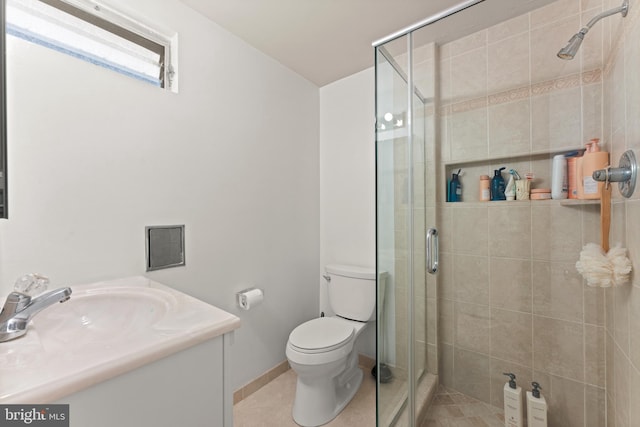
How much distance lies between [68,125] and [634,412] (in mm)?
2237

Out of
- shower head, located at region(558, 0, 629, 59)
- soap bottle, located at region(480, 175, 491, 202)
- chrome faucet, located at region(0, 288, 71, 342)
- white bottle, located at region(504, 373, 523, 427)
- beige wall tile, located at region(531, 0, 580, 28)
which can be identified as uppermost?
beige wall tile, located at region(531, 0, 580, 28)

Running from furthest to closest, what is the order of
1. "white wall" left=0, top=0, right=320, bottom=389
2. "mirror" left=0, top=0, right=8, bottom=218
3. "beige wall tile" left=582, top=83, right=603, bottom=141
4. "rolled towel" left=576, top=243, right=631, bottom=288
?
"beige wall tile" left=582, top=83, right=603, bottom=141
"white wall" left=0, top=0, right=320, bottom=389
"rolled towel" left=576, top=243, right=631, bottom=288
"mirror" left=0, top=0, right=8, bottom=218

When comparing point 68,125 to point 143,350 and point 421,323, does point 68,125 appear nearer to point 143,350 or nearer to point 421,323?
point 143,350

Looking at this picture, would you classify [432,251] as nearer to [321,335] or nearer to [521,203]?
[521,203]

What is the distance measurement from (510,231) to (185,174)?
1.77m

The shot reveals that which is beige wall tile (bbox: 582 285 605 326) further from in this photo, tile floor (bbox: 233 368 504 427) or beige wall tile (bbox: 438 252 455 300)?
tile floor (bbox: 233 368 504 427)

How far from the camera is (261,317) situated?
192cm

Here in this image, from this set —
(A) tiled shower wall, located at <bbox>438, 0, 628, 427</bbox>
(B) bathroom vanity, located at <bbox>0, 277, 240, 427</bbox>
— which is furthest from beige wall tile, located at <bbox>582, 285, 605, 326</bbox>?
(B) bathroom vanity, located at <bbox>0, 277, 240, 427</bbox>

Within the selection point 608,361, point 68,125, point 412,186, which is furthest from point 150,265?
point 608,361

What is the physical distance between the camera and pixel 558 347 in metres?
1.36

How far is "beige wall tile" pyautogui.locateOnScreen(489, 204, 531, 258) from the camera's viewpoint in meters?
1.44

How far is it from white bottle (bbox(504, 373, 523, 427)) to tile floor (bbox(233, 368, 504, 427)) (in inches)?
2.2

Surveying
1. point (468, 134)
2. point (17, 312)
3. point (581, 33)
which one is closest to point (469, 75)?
point (468, 134)

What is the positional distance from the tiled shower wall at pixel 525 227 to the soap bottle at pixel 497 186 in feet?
0.11
